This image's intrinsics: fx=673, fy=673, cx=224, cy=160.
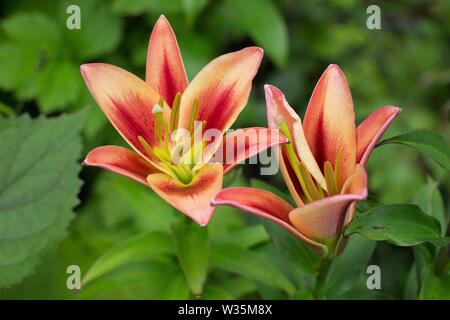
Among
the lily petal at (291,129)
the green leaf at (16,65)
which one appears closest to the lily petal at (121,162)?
the lily petal at (291,129)

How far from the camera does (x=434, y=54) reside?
5.34 feet

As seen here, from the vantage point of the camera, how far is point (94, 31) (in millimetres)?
1248

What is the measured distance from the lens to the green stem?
64 centimetres

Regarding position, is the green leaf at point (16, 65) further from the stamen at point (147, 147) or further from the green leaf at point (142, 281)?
the stamen at point (147, 147)

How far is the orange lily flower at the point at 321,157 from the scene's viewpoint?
20.9 inches

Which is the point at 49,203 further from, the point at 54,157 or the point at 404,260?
the point at 404,260

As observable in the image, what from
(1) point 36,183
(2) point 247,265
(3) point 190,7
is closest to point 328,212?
(2) point 247,265

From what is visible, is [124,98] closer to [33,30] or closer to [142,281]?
[142,281]

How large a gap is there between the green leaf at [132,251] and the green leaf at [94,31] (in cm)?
56

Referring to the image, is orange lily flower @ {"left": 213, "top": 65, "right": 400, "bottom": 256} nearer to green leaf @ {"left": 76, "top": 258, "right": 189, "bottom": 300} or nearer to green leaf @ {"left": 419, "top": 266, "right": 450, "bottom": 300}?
green leaf @ {"left": 419, "top": 266, "right": 450, "bottom": 300}
